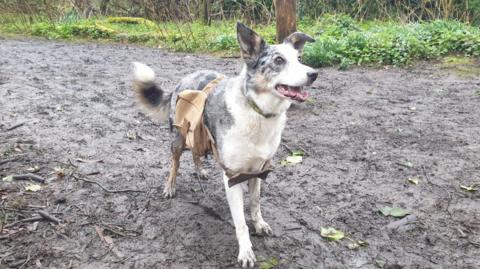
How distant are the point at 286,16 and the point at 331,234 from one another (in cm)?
435

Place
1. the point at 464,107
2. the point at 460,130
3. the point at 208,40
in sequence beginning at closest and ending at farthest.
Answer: the point at 460,130 → the point at 464,107 → the point at 208,40

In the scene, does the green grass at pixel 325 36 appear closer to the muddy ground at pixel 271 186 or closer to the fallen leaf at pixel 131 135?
the muddy ground at pixel 271 186

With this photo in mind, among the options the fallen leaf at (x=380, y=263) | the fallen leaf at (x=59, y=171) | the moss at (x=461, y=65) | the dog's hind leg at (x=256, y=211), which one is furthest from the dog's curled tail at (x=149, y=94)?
the moss at (x=461, y=65)

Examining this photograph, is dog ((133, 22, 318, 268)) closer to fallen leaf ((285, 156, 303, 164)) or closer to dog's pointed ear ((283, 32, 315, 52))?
dog's pointed ear ((283, 32, 315, 52))

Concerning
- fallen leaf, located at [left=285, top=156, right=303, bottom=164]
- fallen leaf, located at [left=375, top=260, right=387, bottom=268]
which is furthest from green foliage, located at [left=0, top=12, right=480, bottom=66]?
fallen leaf, located at [left=375, top=260, right=387, bottom=268]

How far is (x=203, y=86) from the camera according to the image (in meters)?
3.48

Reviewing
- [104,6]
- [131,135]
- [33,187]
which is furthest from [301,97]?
[104,6]

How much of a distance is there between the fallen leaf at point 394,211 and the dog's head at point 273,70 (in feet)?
4.31

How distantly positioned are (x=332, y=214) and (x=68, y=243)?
6.36 ft

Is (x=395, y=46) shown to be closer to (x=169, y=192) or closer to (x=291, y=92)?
(x=169, y=192)

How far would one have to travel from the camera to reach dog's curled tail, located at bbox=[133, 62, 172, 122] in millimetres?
3828

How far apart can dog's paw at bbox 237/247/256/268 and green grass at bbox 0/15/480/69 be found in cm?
572

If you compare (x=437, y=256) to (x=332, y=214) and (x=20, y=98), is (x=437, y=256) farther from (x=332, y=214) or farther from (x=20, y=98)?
(x=20, y=98)

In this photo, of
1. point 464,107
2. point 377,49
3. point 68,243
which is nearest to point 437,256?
point 68,243
